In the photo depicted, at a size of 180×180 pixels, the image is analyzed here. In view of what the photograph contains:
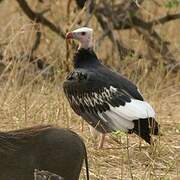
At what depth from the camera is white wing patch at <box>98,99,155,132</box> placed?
5.67 m

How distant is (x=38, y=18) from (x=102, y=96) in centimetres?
341

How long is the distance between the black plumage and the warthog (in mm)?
1714

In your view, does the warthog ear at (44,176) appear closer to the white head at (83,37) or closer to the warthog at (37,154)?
the warthog at (37,154)

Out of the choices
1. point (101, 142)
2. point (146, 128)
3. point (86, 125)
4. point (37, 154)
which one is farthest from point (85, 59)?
point (37, 154)

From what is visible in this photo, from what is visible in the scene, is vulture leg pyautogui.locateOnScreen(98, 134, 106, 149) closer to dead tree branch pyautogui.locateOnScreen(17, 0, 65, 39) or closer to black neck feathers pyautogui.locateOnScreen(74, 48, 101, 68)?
black neck feathers pyautogui.locateOnScreen(74, 48, 101, 68)

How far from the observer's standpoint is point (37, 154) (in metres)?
3.97

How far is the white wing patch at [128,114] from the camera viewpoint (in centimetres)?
567

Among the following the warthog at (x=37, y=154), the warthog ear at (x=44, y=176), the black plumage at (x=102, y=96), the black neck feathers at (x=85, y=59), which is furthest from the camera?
the black neck feathers at (x=85, y=59)

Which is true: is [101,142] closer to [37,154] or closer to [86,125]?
[86,125]

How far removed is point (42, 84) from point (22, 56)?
39 cm

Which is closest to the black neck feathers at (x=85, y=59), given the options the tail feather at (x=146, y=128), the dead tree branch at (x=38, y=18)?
the tail feather at (x=146, y=128)

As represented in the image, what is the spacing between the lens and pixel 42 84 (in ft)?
25.5

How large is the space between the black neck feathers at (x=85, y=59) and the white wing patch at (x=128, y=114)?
560 millimetres

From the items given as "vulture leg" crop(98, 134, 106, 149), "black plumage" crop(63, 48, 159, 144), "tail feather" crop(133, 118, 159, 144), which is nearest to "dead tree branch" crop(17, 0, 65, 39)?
"black plumage" crop(63, 48, 159, 144)
